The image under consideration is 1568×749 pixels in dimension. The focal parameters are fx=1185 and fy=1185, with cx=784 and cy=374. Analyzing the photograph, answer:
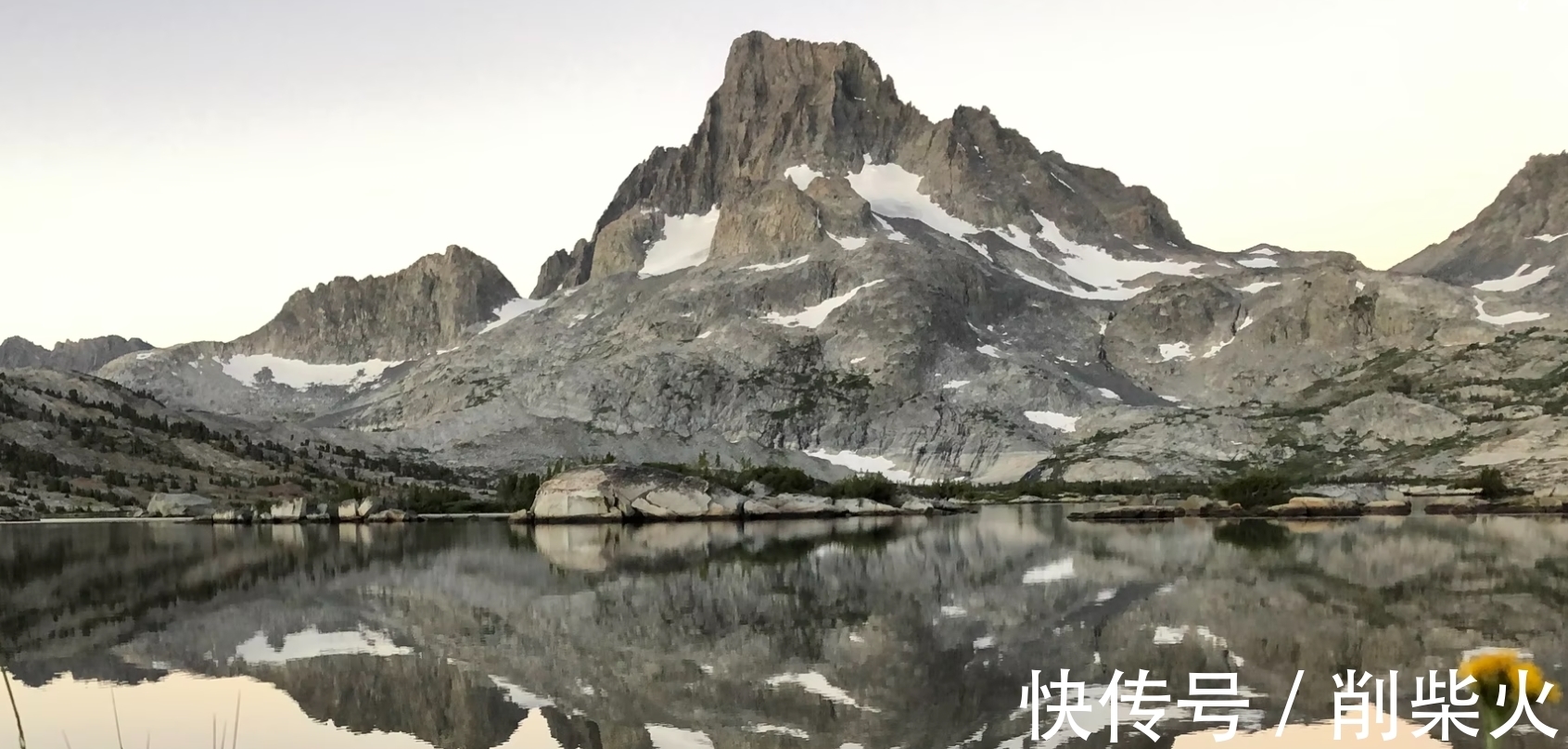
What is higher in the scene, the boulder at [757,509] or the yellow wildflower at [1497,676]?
the yellow wildflower at [1497,676]

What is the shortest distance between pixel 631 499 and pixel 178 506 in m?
57.0

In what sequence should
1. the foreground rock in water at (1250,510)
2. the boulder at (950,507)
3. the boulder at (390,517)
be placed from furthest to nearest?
the boulder at (950,507) → the boulder at (390,517) → the foreground rock in water at (1250,510)

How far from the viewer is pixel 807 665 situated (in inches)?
903

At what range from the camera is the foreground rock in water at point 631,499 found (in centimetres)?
10262

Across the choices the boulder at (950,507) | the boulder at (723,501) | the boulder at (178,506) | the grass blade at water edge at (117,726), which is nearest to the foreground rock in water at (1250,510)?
the boulder at (950,507)

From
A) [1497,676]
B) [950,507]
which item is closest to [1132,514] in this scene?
[950,507]

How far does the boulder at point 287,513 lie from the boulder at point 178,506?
10.6 m

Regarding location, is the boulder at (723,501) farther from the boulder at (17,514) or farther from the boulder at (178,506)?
the boulder at (17,514)

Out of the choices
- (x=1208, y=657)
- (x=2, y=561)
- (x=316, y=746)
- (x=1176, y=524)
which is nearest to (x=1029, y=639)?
(x=1208, y=657)

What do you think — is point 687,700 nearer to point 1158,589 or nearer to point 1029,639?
point 1029,639

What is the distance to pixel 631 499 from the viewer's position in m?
103

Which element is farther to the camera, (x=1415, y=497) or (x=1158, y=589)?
(x=1415, y=497)

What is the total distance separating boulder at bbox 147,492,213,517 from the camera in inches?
4924

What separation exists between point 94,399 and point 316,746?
598 ft
